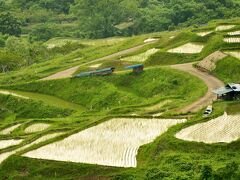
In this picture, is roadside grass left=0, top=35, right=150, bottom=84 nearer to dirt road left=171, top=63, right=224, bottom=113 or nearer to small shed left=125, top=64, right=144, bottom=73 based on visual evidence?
small shed left=125, top=64, right=144, bottom=73

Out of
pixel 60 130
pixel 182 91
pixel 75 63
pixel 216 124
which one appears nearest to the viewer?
pixel 216 124

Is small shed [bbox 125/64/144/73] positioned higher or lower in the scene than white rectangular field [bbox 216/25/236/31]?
lower

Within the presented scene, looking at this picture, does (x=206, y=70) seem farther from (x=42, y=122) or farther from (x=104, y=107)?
(x=42, y=122)

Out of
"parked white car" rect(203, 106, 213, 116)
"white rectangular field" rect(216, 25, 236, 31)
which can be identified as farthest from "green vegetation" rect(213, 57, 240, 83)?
"white rectangular field" rect(216, 25, 236, 31)

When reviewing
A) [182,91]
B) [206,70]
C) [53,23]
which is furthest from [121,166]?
[53,23]

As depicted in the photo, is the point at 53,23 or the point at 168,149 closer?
the point at 168,149

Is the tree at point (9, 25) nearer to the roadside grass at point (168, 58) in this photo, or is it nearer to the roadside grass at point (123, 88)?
the roadside grass at point (123, 88)
